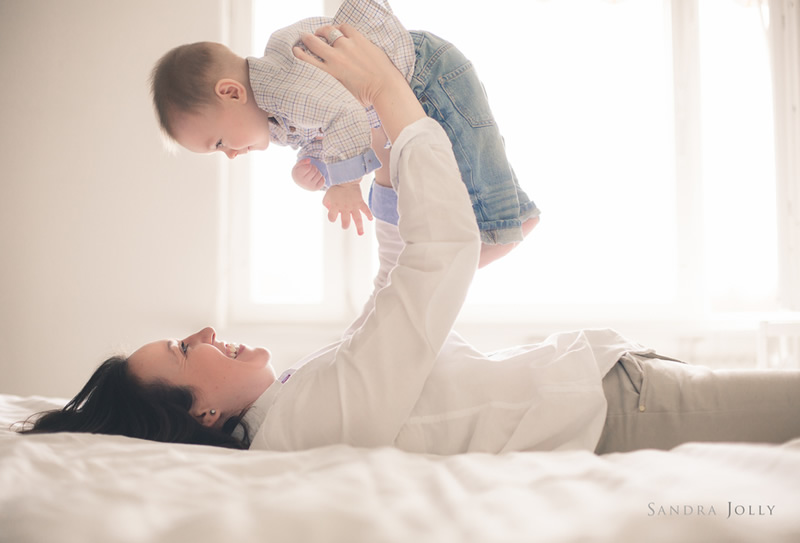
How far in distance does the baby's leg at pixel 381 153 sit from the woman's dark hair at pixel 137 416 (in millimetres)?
636

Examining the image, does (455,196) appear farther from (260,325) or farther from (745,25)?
(745,25)

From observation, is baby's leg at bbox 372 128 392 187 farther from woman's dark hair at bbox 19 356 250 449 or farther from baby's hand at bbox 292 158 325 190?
woman's dark hair at bbox 19 356 250 449

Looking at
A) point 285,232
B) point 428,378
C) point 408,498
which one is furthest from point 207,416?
point 285,232

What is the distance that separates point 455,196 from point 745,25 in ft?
9.06

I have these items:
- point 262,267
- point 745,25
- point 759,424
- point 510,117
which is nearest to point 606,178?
point 510,117

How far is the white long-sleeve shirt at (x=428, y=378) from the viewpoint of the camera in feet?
2.92

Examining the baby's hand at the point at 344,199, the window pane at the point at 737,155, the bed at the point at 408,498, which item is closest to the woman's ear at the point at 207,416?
the bed at the point at 408,498

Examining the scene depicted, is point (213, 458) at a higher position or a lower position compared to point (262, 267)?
lower

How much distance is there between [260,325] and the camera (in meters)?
2.71

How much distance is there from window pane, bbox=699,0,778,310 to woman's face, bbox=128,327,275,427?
2.52 m

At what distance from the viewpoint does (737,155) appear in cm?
286

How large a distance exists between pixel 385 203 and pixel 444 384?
553 mm

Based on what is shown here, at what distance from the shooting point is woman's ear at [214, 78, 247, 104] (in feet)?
4.21

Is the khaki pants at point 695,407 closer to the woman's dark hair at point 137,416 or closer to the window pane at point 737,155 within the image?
the woman's dark hair at point 137,416
